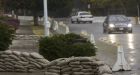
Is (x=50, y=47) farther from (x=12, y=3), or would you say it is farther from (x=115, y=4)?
(x=115, y=4)

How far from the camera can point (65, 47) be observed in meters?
14.0

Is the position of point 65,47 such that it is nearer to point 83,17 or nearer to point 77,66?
point 77,66

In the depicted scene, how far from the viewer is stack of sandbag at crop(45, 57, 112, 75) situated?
12.9 meters

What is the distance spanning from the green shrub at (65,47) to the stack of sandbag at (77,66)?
0.63m

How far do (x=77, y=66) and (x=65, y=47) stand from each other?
3.74ft

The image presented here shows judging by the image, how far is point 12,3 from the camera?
52000 mm

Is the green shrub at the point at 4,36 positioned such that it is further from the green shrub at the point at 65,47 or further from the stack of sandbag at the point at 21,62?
the green shrub at the point at 65,47

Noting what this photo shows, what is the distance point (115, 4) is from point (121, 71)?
237 feet

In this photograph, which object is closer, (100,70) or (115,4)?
(100,70)

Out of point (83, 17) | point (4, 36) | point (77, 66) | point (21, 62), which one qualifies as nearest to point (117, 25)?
point (4, 36)

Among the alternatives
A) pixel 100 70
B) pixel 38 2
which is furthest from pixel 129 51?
pixel 38 2

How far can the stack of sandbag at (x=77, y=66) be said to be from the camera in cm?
1287

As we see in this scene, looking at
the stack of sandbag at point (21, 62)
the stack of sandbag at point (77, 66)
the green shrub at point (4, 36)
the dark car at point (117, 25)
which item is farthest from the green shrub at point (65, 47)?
the dark car at point (117, 25)

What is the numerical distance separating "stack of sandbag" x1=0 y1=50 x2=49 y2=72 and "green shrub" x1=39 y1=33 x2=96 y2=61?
1.47 feet
